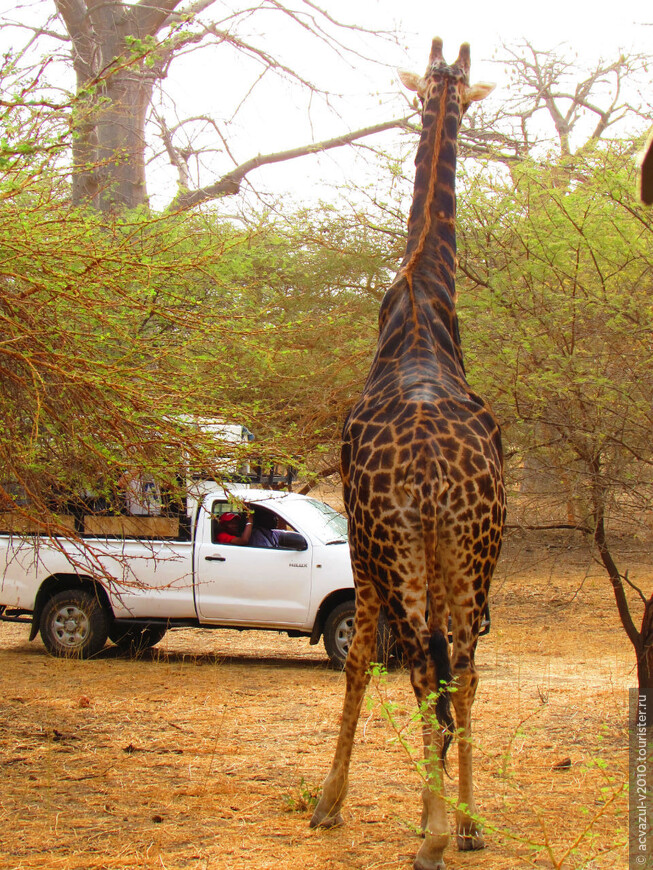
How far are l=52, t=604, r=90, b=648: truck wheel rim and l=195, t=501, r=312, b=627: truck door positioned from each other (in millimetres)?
1334

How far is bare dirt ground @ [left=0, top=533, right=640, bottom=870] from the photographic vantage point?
180 inches

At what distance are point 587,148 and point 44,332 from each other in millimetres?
5241

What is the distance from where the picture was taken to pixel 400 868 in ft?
14.5

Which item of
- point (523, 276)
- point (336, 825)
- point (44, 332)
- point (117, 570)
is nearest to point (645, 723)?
point (336, 825)

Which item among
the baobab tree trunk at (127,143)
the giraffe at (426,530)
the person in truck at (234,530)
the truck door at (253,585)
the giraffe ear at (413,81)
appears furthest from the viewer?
the baobab tree trunk at (127,143)

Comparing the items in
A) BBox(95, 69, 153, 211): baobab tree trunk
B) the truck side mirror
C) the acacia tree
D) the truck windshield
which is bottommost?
the truck side mirror

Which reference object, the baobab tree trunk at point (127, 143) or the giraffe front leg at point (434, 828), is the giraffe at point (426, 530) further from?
the baobab tree trunk at point (127, 143)

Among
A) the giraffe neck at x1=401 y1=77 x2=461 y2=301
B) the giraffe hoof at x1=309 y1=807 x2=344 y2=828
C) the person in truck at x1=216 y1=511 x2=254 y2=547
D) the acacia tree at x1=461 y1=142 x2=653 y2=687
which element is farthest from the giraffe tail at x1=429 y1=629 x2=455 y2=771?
the person in truck at x1=216 y1=511 x2=254 y2=547

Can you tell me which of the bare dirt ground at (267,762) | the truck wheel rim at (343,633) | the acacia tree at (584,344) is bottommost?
the bare dirt ground at (267,762)

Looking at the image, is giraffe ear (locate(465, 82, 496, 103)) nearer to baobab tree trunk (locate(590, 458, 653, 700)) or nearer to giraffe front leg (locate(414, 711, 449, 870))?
baobab tree trunk (locate(590, 458, 653, 700))

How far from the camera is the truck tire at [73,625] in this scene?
33.9 ft

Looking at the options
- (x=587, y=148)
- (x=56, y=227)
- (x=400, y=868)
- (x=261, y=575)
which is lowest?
(x=400, y=868)

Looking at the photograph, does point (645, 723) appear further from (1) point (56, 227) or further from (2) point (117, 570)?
(2) point (117, 570)

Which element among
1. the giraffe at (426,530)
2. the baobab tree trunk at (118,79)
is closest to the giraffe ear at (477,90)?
the giraffe at (426,530)
